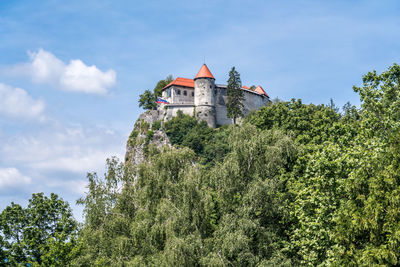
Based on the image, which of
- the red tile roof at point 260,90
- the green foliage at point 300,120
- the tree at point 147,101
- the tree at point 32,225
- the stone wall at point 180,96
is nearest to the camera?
the green foliage at point 300,120

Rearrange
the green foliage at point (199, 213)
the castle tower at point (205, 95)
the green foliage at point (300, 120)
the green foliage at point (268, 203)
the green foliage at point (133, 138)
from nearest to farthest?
the green foliage at point (268, 203) < the green foliage at point (199, 213) < the green foliage at point (300, 120) < the green foliage at point (133, 138) < the castle tower at point (205, 95)

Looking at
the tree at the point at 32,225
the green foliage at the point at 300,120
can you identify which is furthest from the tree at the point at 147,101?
the green foliage at the point at 300,120

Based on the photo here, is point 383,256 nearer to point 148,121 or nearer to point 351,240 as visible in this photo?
point 351,240

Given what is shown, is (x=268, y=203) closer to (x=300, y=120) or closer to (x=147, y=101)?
(x=300, y=120)

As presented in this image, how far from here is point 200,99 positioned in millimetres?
94938

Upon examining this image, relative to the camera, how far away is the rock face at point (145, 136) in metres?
87.4

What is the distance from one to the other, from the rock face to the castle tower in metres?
8.62

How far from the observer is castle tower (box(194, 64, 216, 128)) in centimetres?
9300

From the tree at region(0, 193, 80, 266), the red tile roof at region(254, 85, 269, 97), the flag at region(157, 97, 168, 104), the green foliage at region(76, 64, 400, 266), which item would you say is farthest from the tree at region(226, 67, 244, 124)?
the green foliage at region(76, 64, 400, 266)

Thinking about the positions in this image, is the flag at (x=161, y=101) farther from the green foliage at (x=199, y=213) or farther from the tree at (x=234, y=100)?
the green foliage at (x=199, y=213)

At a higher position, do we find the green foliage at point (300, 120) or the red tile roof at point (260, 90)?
the red tile roof at point (260, 90)

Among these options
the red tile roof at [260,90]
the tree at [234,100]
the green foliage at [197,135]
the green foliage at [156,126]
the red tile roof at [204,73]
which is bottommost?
the green foliage at [197,135]

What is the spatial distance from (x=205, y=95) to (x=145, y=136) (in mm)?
15999

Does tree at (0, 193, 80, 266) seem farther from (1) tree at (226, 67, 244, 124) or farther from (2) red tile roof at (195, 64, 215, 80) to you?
(2) red tile roof at (195, 64, 215, 80)
